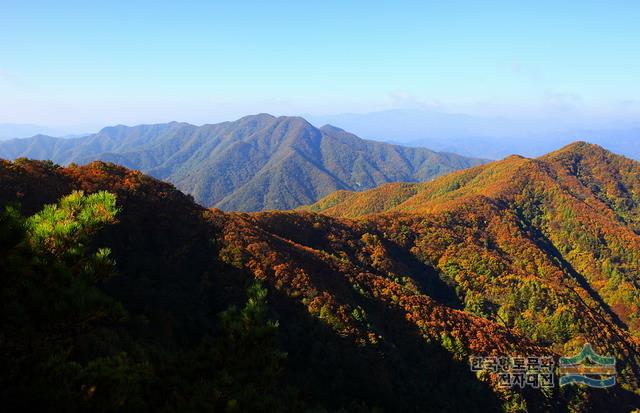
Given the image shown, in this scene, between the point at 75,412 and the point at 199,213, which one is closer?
the point at 75,412

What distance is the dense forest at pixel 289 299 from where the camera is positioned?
19.0 feet

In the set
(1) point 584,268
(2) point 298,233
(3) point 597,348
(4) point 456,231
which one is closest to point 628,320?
(1) point 584,268

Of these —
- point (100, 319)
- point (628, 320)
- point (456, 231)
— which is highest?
point (100, 319)

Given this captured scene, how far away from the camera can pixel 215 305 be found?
107 feet

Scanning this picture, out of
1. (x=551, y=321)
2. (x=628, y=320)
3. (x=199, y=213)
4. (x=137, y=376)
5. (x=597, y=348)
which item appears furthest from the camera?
(x=628, y=320)

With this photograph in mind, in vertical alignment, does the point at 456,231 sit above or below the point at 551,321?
above

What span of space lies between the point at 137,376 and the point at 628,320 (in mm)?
116538

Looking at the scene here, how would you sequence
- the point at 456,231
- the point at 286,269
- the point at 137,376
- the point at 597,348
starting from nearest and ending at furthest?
the point at 137,376, the point at 286,269, the point at 597,348, the point at 456,231

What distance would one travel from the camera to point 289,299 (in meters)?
38.0

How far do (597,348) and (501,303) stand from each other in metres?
17.4

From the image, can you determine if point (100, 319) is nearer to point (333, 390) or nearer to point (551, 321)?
point (333, 390)

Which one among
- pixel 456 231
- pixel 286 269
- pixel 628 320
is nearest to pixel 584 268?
pixel 628 320

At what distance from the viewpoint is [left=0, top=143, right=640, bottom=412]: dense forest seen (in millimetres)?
5801

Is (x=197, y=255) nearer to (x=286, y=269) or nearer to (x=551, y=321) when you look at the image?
(x=286, y=269)
